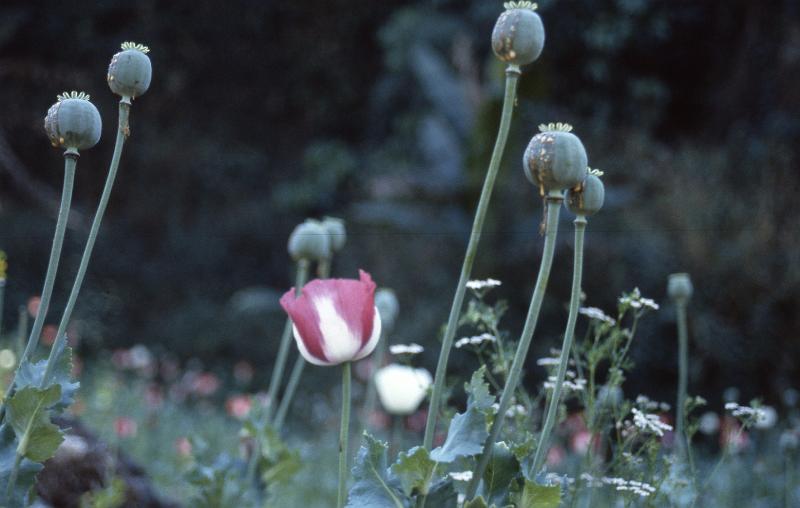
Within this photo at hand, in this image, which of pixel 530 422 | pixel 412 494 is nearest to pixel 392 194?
pixel 530 422

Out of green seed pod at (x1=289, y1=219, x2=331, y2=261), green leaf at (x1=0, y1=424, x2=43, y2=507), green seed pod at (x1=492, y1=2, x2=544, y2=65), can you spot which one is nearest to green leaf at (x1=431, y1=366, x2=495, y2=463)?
green seed pod at (x1=492, y1=2, x2=544, y2=65)

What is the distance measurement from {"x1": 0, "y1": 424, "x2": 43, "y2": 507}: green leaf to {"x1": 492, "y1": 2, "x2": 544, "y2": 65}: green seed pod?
1.80 ft

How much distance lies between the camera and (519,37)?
76 cm

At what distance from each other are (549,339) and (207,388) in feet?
5.33

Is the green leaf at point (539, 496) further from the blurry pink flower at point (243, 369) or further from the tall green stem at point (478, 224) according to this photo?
the blurry pink flower at point (243, 369)

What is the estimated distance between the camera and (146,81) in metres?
0.85

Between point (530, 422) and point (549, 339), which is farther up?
point (549, 339)

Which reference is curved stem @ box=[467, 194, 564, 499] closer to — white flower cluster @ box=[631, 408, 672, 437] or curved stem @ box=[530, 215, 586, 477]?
curved stem @ box=[530, 215, 586, 477]

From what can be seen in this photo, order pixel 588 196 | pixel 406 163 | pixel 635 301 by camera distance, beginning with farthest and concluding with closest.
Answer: pixel 406 163 → pixel 635 301 → pixel 588 196

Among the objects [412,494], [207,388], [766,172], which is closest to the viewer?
[412,494]

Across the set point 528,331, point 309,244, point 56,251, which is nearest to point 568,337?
point 528,331

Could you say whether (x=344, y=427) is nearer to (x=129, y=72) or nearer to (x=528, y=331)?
(x=528, y=331)

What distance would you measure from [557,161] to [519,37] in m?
0.11

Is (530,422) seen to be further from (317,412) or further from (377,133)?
(377,133)
